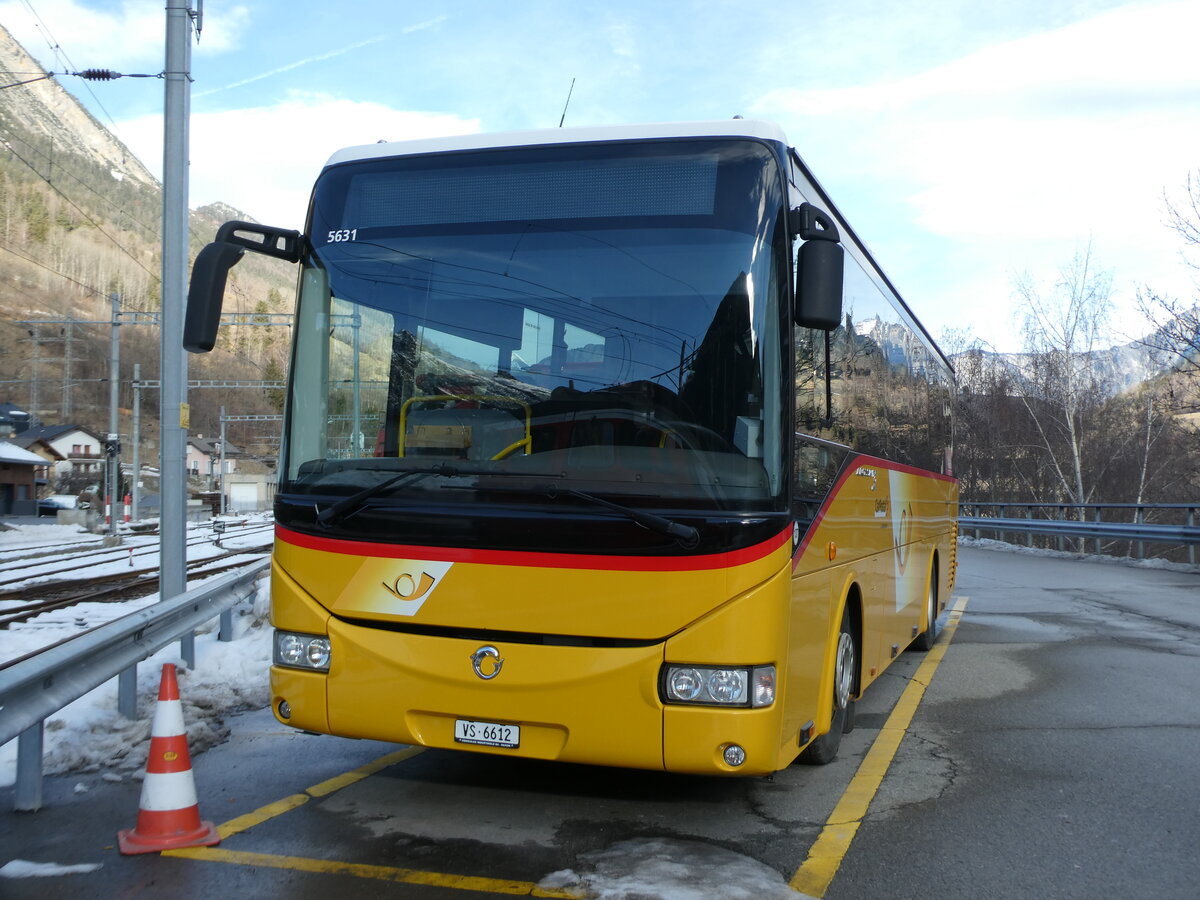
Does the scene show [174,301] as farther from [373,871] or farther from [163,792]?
[373,871]

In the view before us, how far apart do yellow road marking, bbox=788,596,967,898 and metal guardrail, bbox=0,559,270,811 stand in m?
3.21

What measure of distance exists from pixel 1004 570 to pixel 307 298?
700 inches

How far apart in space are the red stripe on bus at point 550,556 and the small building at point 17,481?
2154 inches

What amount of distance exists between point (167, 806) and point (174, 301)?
527 cm

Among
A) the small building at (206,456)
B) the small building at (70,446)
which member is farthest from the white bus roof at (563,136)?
the small building at (206,456)

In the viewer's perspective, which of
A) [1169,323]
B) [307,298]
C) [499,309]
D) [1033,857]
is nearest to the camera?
[1033,857]

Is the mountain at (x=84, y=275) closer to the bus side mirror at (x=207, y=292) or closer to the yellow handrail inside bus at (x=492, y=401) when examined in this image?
the bus side mirror at (x=207, y=292)

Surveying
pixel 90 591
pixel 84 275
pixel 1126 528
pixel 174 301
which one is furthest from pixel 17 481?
pixel 84 275

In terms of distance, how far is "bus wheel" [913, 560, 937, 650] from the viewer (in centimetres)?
1033

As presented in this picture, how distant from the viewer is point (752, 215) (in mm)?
4828

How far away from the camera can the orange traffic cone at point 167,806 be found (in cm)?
459

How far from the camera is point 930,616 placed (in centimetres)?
1055

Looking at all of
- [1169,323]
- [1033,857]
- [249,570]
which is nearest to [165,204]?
[249,570]

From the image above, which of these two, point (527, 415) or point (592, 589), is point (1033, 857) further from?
point (527, 415)
